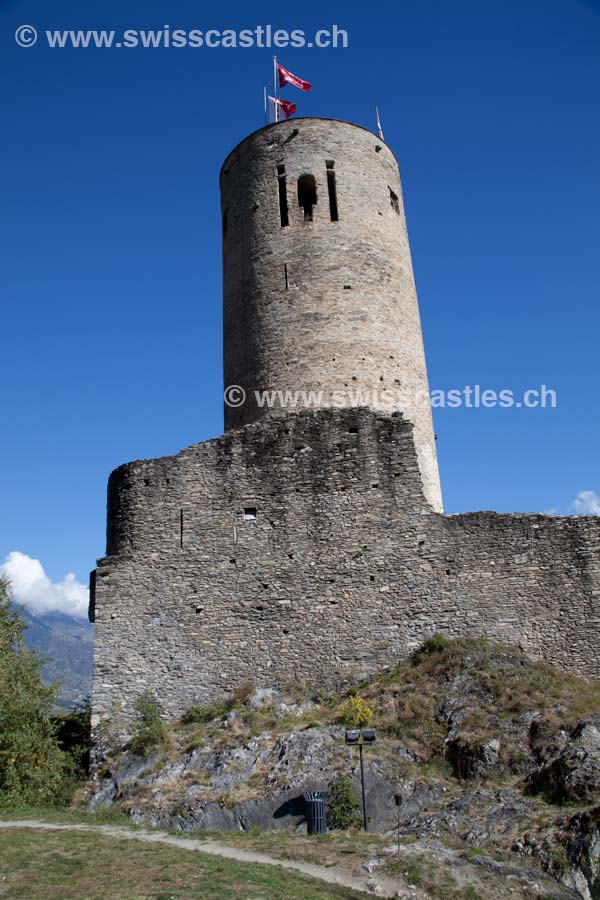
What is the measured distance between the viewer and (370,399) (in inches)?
816

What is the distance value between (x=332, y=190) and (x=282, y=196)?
1517 mm

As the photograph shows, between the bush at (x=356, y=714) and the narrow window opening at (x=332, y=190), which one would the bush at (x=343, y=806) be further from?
the narrow window opening at (x=332, y=190)

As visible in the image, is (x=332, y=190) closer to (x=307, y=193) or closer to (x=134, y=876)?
(x=307, y=193)

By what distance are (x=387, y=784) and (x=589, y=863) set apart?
11.8ft

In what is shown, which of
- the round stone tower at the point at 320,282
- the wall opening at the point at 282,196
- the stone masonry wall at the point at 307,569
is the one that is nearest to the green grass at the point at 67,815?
the stone masonry wall at the point at 307,569

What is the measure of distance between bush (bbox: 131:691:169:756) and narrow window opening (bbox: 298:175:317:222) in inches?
564

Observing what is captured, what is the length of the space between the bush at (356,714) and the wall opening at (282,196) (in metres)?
14.2

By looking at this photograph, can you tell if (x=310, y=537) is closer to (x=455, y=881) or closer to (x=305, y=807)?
(x=305, y=807)

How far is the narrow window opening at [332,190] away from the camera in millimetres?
23047

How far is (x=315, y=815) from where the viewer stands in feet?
40.8

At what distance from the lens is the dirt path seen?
33.2 ft

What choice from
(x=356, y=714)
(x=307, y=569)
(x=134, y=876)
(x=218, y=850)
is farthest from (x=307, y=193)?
(x=134, y=876)

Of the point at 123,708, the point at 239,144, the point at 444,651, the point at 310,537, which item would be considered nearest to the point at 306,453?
the point at 310,537

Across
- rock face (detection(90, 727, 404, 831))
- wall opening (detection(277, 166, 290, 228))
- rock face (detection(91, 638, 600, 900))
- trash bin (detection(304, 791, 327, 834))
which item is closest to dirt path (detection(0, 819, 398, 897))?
rock face (detection(91, 638, 600, 900))
